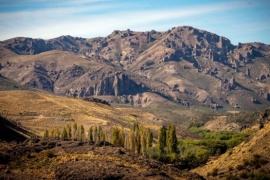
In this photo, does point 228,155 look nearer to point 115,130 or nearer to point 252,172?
point 252,172

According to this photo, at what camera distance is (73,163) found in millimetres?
63969

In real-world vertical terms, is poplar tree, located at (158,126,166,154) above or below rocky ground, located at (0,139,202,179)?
below

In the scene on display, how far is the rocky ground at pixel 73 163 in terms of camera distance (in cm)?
5972

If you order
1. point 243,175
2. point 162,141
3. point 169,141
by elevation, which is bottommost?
point 162,141

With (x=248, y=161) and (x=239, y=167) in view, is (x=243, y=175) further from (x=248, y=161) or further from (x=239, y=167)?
(x=248, y=161)

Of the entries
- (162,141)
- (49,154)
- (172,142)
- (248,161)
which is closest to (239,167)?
(248,161)

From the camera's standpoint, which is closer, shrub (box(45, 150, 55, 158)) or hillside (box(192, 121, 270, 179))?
shrub (box(45, 150, 55, 158))

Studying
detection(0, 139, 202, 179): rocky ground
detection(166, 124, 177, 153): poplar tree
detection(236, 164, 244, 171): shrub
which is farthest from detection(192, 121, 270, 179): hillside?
detection(166, 124, 177, 153): poplar tree

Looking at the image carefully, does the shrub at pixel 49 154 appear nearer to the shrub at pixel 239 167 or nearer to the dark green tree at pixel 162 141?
the shrub at pixel 239 167

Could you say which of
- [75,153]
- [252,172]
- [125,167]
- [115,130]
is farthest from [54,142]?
[115,130]

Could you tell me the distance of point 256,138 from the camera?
9938 centimetres

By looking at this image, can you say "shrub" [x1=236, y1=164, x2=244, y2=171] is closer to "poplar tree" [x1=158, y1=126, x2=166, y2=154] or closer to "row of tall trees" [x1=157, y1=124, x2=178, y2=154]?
"row of tall trees" [x1=157, y1=124, x2=178, y2=154]

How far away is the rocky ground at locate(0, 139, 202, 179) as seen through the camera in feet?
196

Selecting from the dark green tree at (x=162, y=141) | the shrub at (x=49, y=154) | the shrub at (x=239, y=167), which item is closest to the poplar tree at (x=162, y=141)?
the dark green tree at (x=162, y=141)
